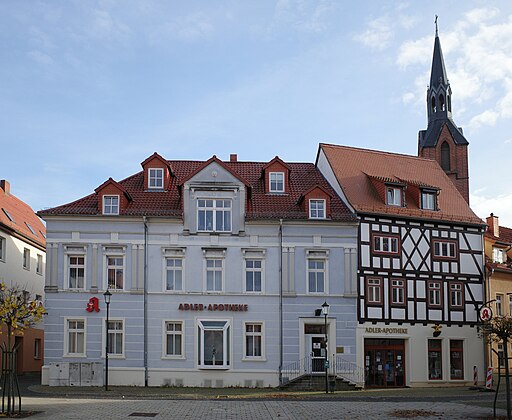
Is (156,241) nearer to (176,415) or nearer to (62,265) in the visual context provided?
(62,265)

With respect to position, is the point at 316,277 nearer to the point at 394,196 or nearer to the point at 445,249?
the point at 394,196

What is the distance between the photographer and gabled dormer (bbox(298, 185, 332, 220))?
138ft

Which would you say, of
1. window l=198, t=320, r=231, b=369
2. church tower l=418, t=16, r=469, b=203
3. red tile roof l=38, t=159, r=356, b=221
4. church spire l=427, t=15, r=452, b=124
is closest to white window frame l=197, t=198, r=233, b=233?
red tile roof l=38, t=159, r=356, b=221

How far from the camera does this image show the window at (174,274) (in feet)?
135

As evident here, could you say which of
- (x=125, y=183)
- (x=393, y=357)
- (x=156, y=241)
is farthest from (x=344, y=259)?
(x=125, y=183)

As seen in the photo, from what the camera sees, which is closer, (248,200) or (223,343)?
(223,343)

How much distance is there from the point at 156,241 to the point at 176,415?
1767 centimetres

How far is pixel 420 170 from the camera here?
164 ft

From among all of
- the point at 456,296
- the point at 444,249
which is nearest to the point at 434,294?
the point at 456,296

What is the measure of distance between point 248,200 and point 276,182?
2306mm

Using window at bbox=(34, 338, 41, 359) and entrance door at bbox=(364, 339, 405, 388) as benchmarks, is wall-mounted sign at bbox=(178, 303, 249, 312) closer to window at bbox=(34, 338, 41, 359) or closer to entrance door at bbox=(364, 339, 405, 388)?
entrance door at bbox=(364, 339, 405, 388)

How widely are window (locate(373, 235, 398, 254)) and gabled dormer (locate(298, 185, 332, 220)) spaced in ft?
10.5

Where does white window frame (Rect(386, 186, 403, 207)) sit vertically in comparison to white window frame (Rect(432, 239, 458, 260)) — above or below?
above

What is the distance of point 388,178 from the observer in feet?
151
